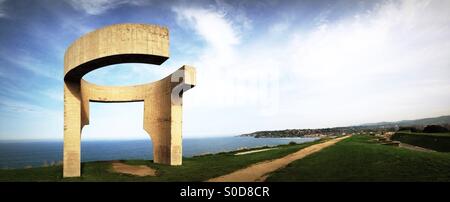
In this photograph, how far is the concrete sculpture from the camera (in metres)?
13.1

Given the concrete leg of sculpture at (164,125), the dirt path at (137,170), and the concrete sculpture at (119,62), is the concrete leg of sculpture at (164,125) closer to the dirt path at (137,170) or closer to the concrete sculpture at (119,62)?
the concrete sculpture at (119,62)

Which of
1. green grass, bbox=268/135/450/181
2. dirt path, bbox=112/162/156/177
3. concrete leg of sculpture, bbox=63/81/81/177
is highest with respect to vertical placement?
concrete leg of sculpture, bbox=63/81/81/177

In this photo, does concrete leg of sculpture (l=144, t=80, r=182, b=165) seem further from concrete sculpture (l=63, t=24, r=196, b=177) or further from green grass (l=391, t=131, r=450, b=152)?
green grass (l=391, t=131, r=450, b=152)

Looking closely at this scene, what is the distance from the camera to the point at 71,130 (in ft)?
49.8

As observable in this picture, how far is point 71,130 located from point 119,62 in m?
4.66

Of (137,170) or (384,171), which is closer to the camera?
(384,171)

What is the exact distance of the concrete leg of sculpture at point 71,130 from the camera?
14.9 meters

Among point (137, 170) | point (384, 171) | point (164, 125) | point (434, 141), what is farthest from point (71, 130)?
point (434, 141)

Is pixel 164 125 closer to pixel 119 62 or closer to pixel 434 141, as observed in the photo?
pixel 119 62

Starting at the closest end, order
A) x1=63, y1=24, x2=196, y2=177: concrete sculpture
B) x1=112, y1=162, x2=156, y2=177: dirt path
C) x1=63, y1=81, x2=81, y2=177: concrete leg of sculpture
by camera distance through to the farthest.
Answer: x1=63, y1=24, x2=196, y2=177: concrete sculpture
x1=63, y1=81, x2=81, y2=177: concrete leg of sculpture
x1=112, y1=162, x2=156, y2=177: dirt path

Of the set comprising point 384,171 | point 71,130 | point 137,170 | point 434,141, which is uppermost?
point 71,130

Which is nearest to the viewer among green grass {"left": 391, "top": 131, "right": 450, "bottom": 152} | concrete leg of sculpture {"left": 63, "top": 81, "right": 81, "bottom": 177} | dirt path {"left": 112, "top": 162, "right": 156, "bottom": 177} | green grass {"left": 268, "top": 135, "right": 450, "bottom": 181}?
green grass {"left": 268, "top": 135, "right": 450, "bottom": 181}

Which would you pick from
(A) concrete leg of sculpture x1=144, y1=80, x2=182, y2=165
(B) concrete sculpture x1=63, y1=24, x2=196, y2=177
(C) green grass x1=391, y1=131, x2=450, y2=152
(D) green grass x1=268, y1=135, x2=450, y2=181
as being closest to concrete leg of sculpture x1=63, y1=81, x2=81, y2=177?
(B) concrete sculpture x1=63, y1=24, x2=196, y2=177
